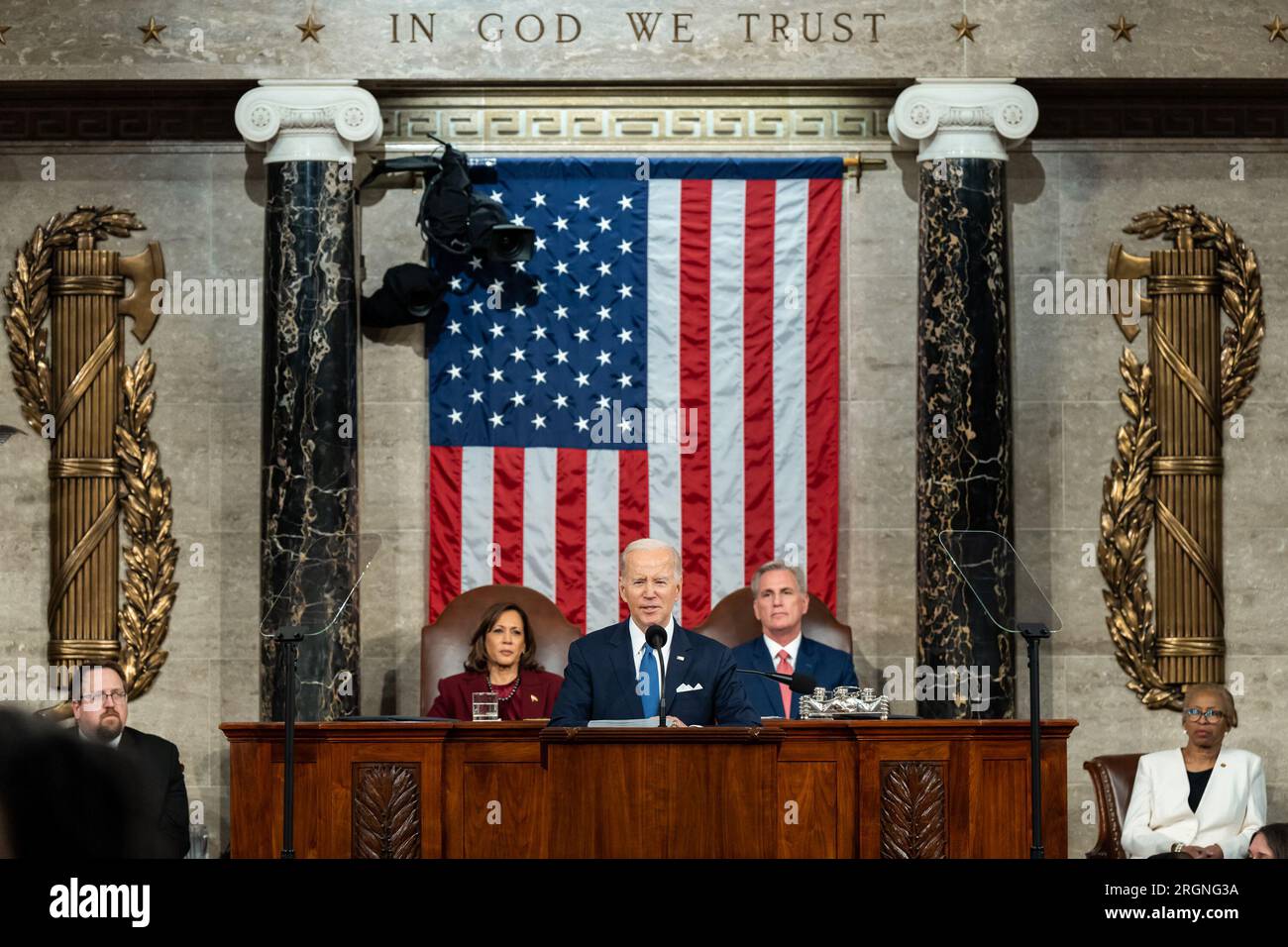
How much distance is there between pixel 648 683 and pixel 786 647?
1.86m

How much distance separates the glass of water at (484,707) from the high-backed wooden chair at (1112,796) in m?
3.11

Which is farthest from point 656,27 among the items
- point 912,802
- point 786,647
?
point 912,802

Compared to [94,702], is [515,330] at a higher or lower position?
higher

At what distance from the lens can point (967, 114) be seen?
1112 centimetres

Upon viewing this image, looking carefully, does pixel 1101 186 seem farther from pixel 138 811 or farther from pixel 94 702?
pixel 138 811

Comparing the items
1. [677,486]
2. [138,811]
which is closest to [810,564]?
[677,486]

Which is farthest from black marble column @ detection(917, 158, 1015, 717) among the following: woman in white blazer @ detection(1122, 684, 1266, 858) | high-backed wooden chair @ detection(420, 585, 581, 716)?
high-backed wooden chair @ detection(420, 585, 581, 716)

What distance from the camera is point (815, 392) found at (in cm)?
1162

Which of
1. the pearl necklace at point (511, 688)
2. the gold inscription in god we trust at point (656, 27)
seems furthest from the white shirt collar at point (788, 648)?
the gold inscription in god we trust at point (656, 27)

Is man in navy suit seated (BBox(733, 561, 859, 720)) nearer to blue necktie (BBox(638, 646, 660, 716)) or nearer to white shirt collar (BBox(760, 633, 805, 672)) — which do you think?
white shirt collar (BBox(760, 633, 805, 672))

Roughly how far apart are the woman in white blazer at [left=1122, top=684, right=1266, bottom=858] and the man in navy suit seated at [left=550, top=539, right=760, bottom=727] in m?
2.31

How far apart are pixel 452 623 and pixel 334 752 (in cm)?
338
